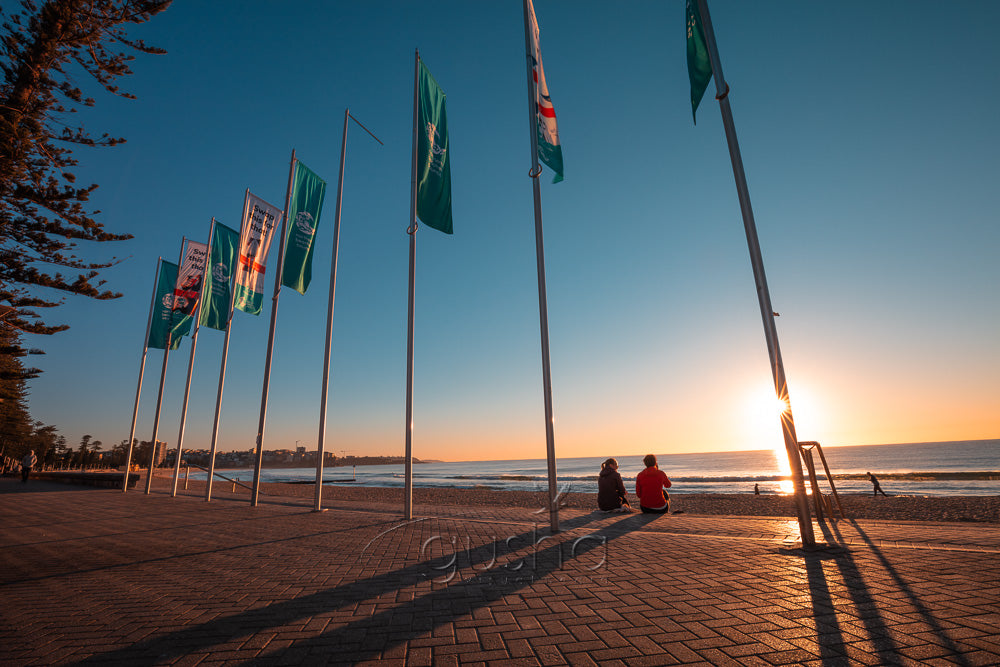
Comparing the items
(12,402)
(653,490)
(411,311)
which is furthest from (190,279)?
(12,402)

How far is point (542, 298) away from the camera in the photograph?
8656 millimetres

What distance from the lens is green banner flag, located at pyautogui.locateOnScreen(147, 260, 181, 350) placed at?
1975 cm

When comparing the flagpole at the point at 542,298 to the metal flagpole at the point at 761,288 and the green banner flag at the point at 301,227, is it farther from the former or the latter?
the green banner flag at the point at 301,227

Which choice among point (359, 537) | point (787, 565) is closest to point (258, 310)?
point (359, 537)

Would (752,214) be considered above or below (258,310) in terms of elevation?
below

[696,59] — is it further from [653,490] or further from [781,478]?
[781,478]

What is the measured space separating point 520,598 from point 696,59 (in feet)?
28.2

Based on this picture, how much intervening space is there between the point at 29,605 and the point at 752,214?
10030 millimetres

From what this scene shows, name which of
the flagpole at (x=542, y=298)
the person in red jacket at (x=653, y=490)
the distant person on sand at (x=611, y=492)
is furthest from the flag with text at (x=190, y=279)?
the person in red jacket at (x=653, y=490)

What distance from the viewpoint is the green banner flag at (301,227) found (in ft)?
44.7

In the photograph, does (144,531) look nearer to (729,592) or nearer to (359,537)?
(359,537)

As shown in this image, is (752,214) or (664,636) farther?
(752,214)

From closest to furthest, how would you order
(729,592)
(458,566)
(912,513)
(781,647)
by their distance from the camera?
(781,647), (729,592), (458,566), (912,513)

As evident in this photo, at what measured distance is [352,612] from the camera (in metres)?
4.10
